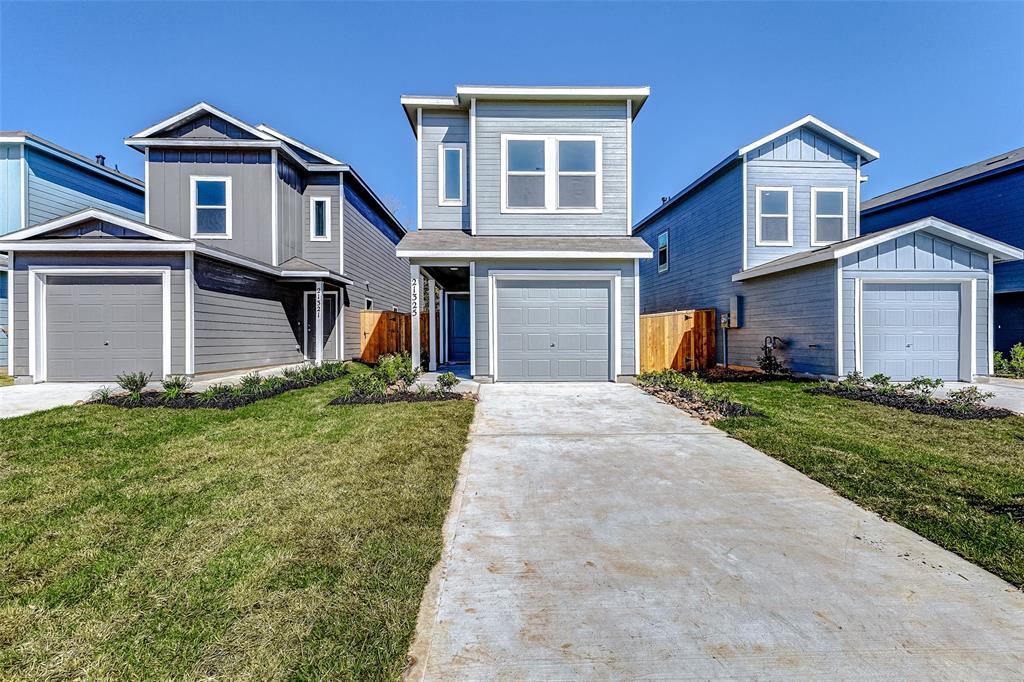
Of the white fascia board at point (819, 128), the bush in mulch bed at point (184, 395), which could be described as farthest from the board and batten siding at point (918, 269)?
the bush in mulch bed at point (184, 395)

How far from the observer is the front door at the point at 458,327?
48.0 feet

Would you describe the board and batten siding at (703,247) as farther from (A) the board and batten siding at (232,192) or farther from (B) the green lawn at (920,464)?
(A) the board and batten siding at (232,192)

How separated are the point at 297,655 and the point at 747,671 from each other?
1850mm

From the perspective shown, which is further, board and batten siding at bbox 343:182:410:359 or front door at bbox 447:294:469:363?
board and batten siding at bbox 343:182:410:359

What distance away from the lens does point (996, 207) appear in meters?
13.8

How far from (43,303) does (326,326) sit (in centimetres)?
623

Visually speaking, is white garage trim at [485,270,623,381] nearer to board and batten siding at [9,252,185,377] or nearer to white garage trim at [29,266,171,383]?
board and batten siding at [9,252,185,377]

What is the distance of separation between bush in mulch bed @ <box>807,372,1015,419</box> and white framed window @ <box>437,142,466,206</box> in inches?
342

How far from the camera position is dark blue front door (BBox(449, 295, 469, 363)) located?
14.6 meters

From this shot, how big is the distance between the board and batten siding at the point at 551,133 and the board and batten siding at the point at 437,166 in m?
0.73

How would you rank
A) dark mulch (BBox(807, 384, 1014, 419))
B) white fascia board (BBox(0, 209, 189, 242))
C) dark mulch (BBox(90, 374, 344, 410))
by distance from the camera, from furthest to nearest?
1. white fascia board (BBox(0, 209, 189, 242))
2. dark mulch (BBox(90, 374, 344, 410))
3. dark mulch (BBox(807, 384, 1014, 419))

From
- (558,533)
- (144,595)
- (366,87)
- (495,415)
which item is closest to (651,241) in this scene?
(366,87)

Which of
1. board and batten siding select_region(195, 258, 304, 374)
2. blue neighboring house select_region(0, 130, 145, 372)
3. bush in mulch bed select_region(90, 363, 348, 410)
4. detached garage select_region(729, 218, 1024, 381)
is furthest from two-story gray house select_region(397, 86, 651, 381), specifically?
blue neighboring house select_region(0, 130, 145, 372)

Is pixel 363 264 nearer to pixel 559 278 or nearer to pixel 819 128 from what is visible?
pixel 559 278
